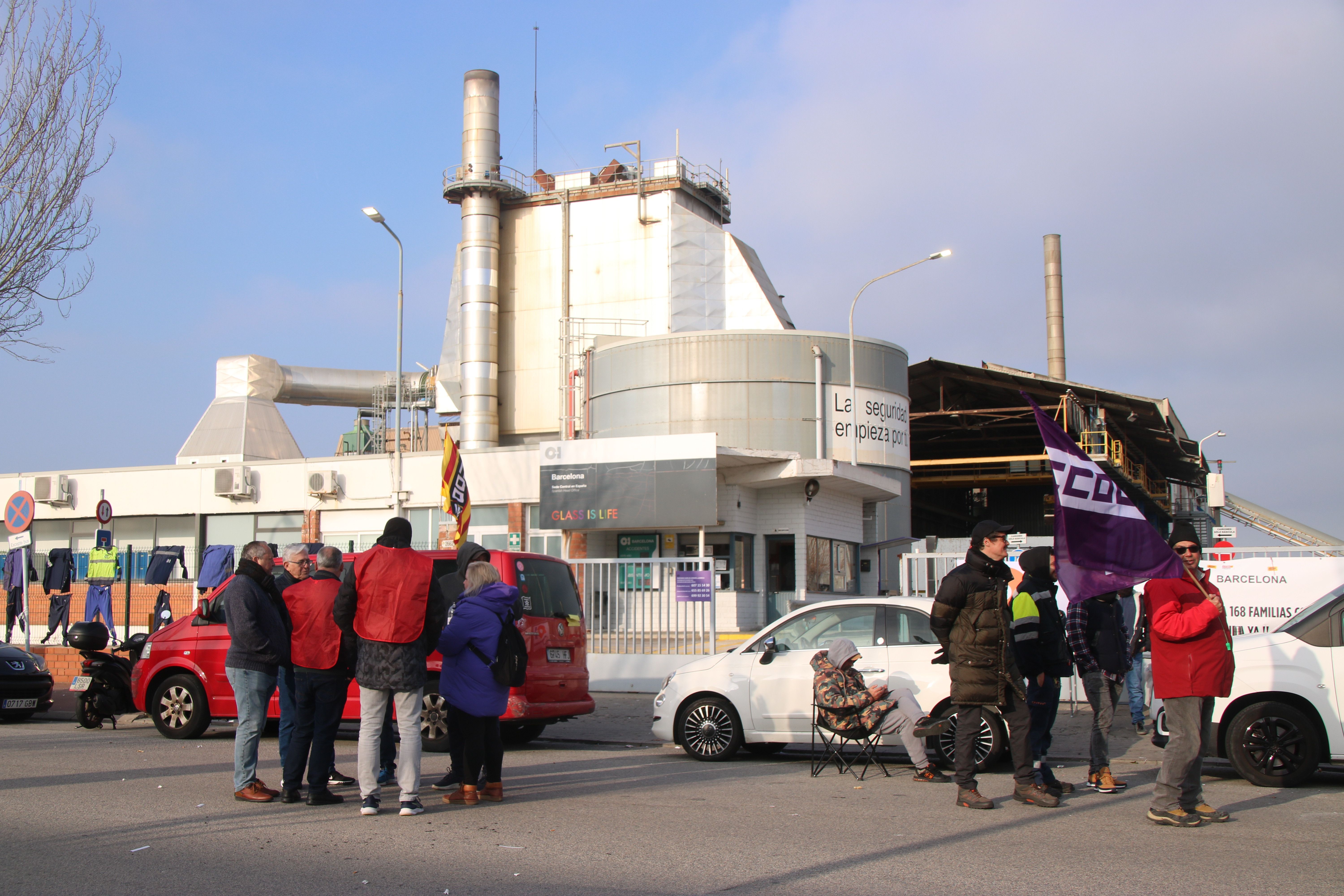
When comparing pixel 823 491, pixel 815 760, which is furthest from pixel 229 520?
pixel 815 760

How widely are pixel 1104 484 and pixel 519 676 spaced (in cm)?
444

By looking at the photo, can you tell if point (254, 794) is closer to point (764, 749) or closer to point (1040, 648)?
point (764, 749)

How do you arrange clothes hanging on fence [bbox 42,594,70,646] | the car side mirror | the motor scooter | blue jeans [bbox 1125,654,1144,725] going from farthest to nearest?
clothes hanging on fence [bbox 42,594,70,646] < the motor scooter < blue jeans [bbox 1125,654,1144,725] < the car side mirror

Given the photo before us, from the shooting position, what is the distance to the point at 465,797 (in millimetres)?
7918

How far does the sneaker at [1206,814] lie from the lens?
734 centimetres

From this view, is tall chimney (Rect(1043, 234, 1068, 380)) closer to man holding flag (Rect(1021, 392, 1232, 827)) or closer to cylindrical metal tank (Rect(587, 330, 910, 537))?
cylindrical metal tank (Rect(587, 330, 910, 537))

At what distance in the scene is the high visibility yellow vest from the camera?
2150cm

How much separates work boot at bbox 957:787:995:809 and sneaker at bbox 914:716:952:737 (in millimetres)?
1119

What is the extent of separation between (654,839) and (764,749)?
494 cm

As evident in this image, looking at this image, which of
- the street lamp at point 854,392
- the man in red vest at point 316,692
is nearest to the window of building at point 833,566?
the street lamp at point 854,392

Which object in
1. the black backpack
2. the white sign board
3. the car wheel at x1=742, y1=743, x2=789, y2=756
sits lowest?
the car wheel at x1=742, y1=743, x2=789, y2=756

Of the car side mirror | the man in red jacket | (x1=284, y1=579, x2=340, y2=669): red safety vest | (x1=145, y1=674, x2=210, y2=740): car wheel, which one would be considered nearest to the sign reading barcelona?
(x1=145, y1=674, x2=210, y2=740): car wheel

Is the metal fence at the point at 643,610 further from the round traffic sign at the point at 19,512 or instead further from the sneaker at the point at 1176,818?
the sneaker at the point at 1176,818

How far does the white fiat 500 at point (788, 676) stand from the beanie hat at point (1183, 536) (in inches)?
98.9
